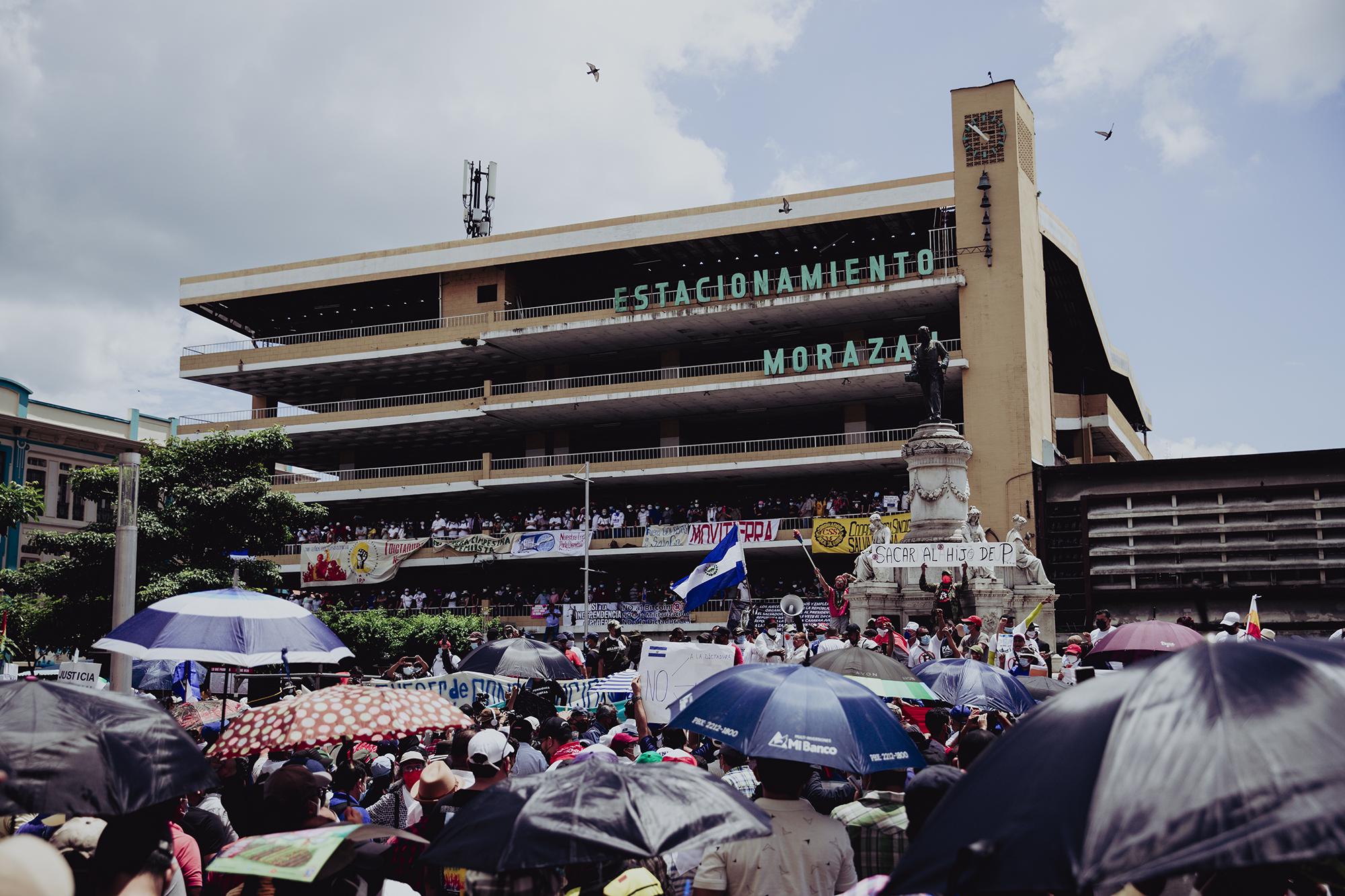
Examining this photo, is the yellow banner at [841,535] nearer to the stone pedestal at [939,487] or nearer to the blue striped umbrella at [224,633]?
the stone pedestal at [939,487]

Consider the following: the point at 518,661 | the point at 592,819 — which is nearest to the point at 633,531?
the point at 518,661

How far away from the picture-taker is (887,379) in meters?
43.4

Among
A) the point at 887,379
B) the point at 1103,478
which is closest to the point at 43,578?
the point at 887,379

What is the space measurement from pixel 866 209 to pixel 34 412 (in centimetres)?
3695

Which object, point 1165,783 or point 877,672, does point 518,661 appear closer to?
point 877,672

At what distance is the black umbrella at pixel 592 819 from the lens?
3.96m

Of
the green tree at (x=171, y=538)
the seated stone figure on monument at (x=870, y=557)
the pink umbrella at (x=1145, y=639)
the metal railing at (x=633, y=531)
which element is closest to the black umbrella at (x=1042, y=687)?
the pink umbrella at (x=1145, y=639)

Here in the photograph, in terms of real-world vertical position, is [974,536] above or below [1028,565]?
above

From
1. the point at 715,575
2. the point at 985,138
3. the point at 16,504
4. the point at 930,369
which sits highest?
the point at 985,138

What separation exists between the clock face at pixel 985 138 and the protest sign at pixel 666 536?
16.2 metres

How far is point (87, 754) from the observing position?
Result: 181 inches

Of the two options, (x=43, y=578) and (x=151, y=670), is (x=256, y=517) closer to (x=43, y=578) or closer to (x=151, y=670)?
(x=43, y=578)

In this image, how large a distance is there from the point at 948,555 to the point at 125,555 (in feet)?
54.9

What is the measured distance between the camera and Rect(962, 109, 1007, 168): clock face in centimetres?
4188
